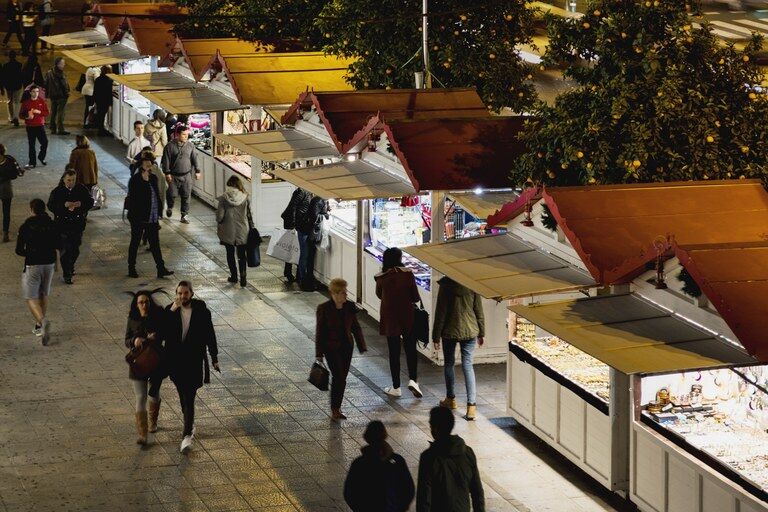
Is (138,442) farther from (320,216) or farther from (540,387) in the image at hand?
(320,216)

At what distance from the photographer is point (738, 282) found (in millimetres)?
10359

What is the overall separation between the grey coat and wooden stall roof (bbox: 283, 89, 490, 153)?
5.46 feet

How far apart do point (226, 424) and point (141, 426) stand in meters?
1.04

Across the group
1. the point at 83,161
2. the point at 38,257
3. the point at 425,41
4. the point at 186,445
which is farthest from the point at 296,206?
the point at 186,445

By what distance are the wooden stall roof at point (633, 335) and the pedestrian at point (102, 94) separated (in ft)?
66.7

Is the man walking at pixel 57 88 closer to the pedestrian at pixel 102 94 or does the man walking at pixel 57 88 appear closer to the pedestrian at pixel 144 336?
the pedestrian at pixel 102 94

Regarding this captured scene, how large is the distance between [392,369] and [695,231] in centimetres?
387

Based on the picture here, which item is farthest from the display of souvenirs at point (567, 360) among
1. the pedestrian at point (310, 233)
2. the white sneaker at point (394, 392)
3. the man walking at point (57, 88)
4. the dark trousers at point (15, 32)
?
the dark trousers at point (15, 32)

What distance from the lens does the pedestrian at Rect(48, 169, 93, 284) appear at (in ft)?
62.1

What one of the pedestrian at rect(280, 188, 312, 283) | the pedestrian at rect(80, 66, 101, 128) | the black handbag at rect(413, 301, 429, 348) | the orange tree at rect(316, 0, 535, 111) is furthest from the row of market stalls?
the pedestrian at rect(80, 66, 101, 128)

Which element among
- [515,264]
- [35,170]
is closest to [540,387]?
[515,264]

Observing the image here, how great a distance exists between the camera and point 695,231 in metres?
12.1

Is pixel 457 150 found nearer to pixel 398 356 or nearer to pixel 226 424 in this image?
pixel 398 356

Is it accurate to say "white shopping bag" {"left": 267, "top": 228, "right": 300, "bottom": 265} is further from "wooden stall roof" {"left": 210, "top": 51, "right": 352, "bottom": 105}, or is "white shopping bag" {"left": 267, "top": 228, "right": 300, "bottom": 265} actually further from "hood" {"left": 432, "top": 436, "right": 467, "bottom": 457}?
"hood" {"left": 432, "top": 436, "right": 467, "bottom": 457}
